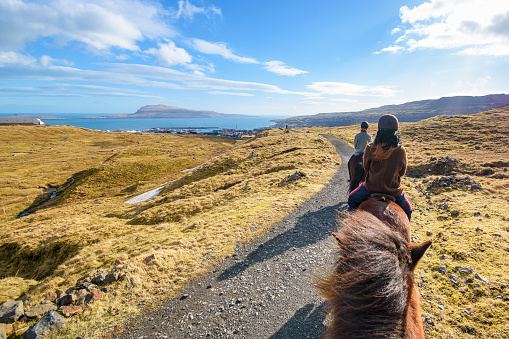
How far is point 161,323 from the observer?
548cm

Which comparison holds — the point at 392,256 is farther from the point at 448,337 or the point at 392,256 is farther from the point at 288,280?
the point at 288,280

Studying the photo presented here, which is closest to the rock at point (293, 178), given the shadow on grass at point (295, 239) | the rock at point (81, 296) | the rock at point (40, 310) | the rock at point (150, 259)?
the shadow on grass at point (295, 239)

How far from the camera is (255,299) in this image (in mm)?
5922

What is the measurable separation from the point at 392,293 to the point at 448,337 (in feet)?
14.5

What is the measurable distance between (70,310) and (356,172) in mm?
10701

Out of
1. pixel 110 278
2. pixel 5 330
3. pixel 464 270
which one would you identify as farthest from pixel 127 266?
pixel 464 270

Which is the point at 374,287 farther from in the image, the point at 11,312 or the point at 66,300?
the point at 11,312

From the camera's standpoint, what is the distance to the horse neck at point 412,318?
5.63 feet

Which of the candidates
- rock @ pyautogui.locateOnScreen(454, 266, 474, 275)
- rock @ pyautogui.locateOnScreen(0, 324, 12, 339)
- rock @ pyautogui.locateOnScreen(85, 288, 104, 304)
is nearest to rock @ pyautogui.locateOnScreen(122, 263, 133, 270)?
rock @ pyautogui.locateOnScreen(85, 288, 104, 304)

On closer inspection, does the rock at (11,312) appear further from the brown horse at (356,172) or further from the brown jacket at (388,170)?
the brown horse at (356,172)

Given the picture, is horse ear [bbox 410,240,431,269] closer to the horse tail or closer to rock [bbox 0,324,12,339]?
the horse tail

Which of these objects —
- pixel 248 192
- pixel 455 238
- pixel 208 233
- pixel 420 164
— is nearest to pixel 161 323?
pixel 208 233

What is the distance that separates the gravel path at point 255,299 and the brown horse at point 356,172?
250 cm

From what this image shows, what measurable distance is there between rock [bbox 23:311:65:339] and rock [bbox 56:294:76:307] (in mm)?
573
